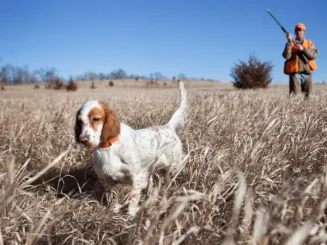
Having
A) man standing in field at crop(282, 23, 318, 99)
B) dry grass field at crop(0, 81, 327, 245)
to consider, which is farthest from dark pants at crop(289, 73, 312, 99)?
dry grass field at crop(0, 81, 327, 245)

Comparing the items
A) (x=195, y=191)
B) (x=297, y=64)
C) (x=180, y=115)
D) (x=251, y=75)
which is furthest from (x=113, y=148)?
(x=251, y=75)

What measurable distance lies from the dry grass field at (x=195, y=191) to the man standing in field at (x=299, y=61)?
410 centimetres

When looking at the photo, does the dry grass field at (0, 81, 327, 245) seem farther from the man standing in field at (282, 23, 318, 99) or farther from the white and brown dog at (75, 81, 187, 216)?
the man standing in field at (282, 23, 318, 99)

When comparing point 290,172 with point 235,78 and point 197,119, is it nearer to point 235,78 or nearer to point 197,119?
point 197,119

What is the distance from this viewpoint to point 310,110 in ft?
15.0

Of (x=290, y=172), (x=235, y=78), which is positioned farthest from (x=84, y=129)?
(x=235, y=78)

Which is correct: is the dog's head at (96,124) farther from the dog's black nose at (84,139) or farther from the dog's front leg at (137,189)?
the dog's front leg at (137,189)

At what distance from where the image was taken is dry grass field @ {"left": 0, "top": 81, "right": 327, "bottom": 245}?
104 centimetres

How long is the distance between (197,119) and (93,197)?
188cm

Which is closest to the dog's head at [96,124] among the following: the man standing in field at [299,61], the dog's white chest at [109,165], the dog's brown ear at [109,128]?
the dog's brown ear at [109,128]

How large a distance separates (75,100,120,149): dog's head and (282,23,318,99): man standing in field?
242 inches

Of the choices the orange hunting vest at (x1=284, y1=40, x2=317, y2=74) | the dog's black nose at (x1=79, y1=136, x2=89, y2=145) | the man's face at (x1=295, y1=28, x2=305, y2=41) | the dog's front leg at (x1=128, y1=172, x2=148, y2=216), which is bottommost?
the dog's front leg at (x1=128, y1=172, x2=148, y2=216)

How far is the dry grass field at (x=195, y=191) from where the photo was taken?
104cm

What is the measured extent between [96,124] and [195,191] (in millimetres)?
1447
